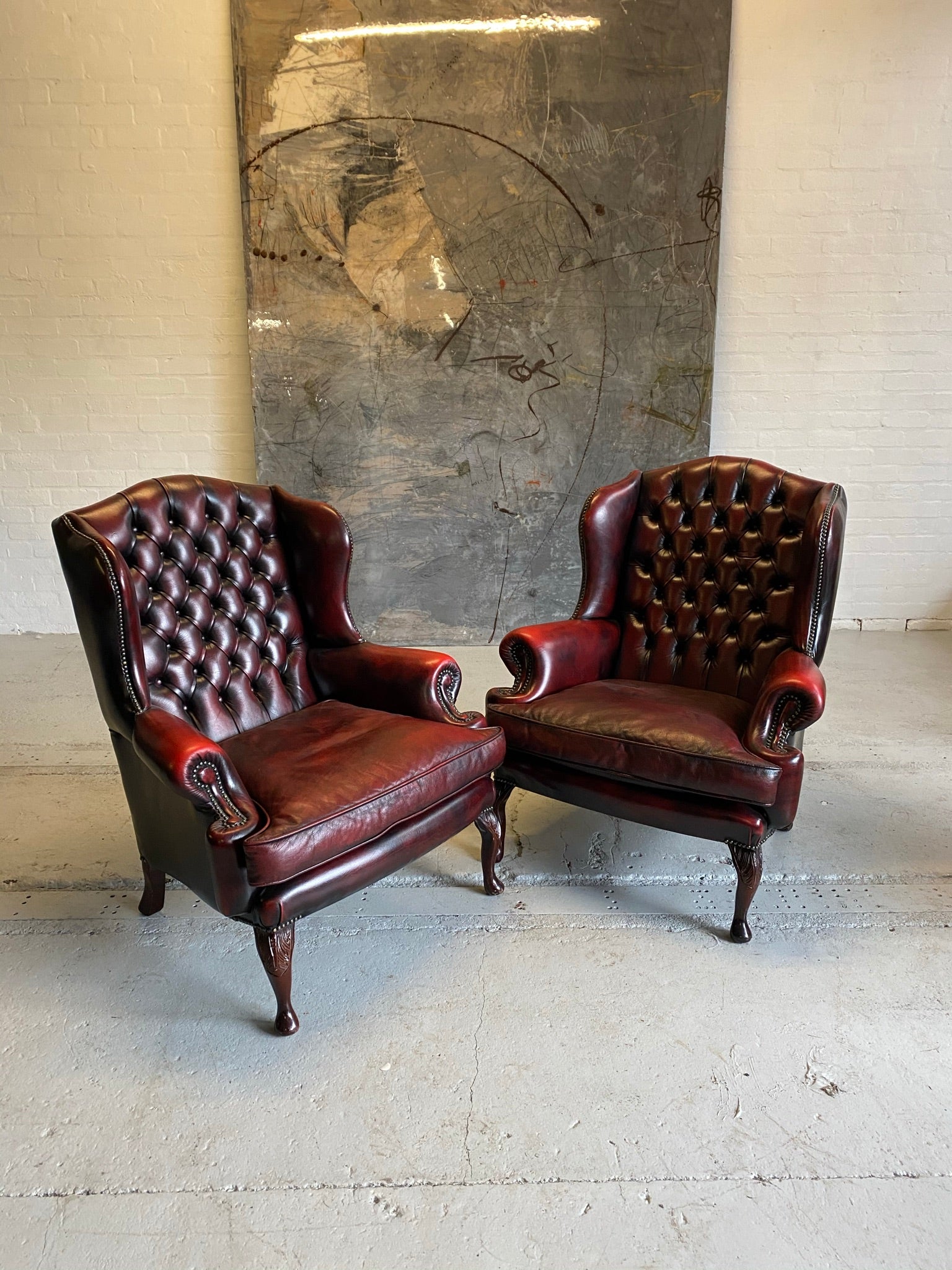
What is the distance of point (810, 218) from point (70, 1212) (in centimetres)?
449

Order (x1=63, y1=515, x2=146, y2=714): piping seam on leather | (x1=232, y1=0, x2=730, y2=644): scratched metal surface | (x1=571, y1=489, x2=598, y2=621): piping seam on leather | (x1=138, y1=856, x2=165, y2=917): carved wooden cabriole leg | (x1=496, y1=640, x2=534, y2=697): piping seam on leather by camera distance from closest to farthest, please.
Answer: (x1=63, y1=515, x2=146, y2=714): piping seam on leather < (x1=138, y1=856, x2=165, y2=917): carved wooden cabriole leg < (x1=496, y1=640, x2=534, y2=697): piping seam on leather < (x1=571, y1=489, x2=598, y2=621): piping seam on leather < (x1=232, y1=0, x2=730, y2=644): scratched metal surface

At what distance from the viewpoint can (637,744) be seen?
217cm

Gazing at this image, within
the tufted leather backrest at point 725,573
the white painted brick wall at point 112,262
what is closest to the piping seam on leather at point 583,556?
the tufted leather backrest at point 725,573

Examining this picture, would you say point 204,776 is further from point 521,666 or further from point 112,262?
point 112,262

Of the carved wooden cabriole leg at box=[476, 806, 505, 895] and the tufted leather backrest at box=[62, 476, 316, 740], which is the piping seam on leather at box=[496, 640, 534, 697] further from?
the tufted leather backrest at box=[62, 476, 316, 740]

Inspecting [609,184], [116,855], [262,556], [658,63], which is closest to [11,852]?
[116,855]

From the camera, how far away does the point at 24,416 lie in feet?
14.2

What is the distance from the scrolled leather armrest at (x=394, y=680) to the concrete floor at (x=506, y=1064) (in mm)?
460

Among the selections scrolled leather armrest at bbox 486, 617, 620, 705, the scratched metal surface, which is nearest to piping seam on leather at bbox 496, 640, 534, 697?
scrolled leather armrest at bbox 486, 617, 620, 705

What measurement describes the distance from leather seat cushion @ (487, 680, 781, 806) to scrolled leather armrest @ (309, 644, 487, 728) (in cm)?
17

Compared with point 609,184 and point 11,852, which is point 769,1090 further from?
point 609,184

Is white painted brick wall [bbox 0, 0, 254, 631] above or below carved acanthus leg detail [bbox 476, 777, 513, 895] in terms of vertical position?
above

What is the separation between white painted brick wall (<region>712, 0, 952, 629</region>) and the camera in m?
3.96

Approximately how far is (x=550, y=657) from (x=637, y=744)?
424 millimetres
